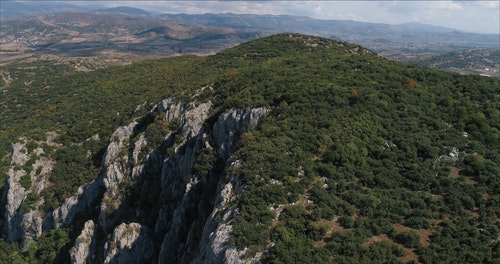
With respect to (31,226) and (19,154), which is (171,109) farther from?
(19,154)

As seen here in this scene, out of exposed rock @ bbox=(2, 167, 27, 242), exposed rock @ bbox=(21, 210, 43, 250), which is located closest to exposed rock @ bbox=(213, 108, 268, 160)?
exposed rock @ bbox=(21, 210, 43, 250)

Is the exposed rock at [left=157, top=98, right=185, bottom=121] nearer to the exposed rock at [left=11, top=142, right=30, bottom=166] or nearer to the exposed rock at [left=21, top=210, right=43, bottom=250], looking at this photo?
the exposed rock at [left=21, top=210, right=43, bottom=250]

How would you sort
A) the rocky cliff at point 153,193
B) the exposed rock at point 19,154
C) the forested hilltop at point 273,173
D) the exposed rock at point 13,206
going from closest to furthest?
the forested hilltop at point 273,173 < the rocky cliff at point 153,193 < the exposed rock at point 13,206 < the exposed rock at point 19,154

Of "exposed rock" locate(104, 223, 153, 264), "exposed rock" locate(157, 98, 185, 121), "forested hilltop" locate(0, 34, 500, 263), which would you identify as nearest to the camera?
"forested hilltop" locate(0, 34, 500, 263)

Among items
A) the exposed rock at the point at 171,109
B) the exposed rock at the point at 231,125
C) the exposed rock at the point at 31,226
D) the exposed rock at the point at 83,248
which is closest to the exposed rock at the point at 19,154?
the exposed rock at the point at 31,226

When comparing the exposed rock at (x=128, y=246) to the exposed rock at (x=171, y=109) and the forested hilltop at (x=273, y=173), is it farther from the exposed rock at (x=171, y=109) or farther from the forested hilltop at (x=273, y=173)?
the exposed rock at (x=171, y=109)

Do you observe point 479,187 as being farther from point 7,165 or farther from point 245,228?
point 7,165
